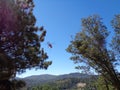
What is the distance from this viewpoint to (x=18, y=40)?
1884cm

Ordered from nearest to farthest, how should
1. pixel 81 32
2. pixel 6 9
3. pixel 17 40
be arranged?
pixel 6 9, pixel 17 40, pixel 81 32

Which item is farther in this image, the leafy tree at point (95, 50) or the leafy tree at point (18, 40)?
the leafy tree at point (95, 50)

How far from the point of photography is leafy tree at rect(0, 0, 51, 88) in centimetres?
1748

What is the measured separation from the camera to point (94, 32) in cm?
3025

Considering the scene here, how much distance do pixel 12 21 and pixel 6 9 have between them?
3.07 feet

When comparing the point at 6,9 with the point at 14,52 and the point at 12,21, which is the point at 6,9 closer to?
the point at 12,21

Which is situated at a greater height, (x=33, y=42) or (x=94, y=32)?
(x=94, y=32)

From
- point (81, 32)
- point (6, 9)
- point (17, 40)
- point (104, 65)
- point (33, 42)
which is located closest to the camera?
point (6, 9)

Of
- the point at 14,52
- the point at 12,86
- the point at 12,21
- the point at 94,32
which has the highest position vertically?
the point at 94,32

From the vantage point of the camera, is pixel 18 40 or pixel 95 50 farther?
pixel 95 50

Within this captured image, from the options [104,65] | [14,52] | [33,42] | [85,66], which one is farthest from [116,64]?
[14,52]

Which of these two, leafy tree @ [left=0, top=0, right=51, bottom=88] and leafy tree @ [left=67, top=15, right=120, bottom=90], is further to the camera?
Result: leafy tree @ [left=67, top=15, right=120, bottom=90]

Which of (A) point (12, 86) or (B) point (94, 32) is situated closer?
(A) point (12, 86)

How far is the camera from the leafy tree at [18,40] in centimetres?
1748
